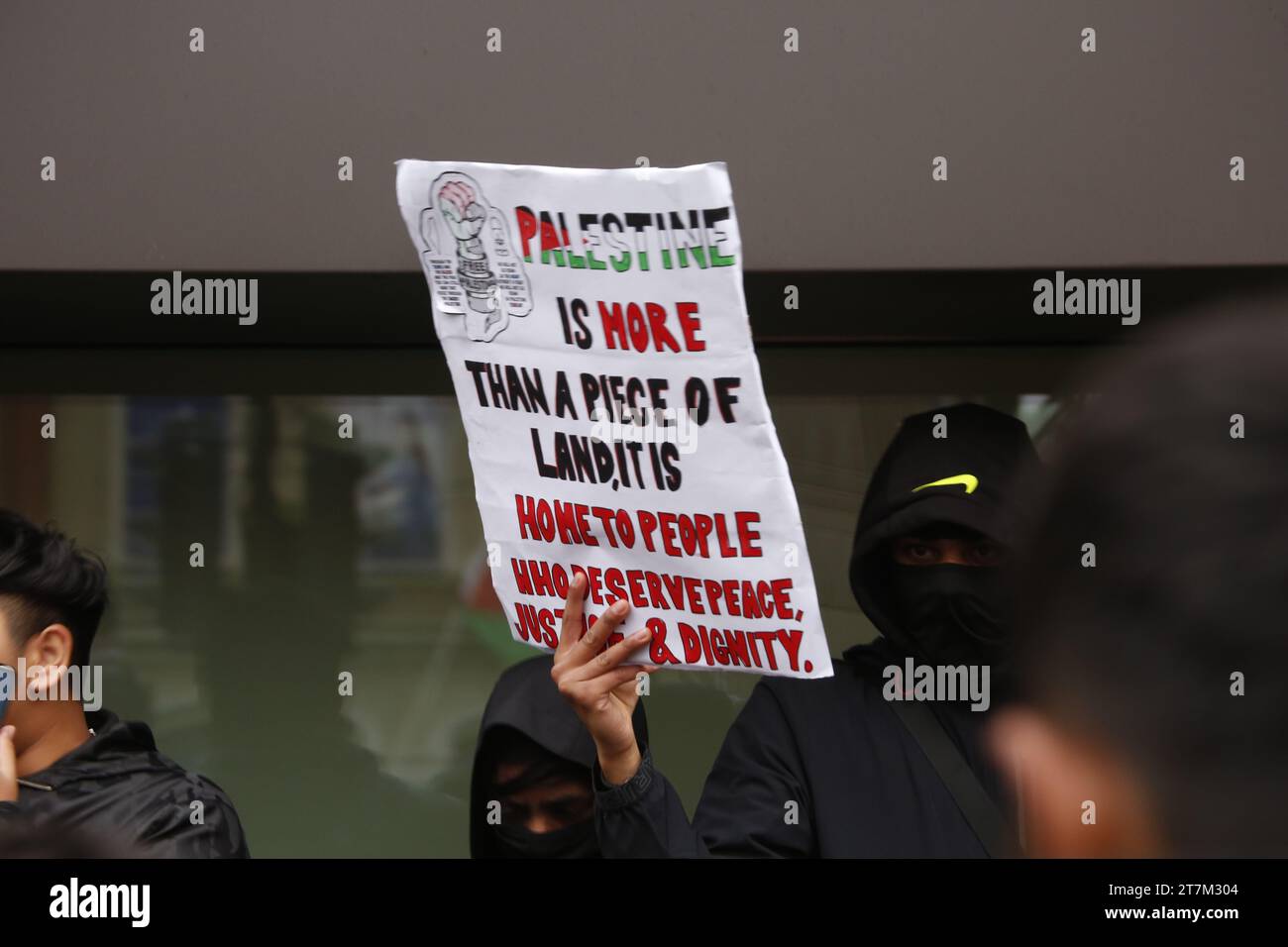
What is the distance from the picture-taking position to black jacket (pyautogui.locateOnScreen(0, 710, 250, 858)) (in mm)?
3014

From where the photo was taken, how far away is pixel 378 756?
171 inches

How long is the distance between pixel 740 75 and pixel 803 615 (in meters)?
1.81

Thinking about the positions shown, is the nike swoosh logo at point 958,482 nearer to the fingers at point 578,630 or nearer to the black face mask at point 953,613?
the black face mask at point 953,613

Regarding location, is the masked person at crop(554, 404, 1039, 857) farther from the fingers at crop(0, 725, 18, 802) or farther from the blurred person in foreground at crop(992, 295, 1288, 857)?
the blurred person in foreground at crop(992, 295, 1288, 857)

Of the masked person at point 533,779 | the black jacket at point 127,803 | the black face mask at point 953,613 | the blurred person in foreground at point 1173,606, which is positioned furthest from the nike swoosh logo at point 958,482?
the blurred person in foreground at point 1173,606

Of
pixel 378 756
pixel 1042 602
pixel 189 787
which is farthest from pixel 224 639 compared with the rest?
pixel 1042 602

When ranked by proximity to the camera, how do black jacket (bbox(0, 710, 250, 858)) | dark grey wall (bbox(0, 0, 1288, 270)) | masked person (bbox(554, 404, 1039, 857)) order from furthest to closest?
1. dark grey wall (bbox(0, 0, 1288, 270))
2. black jacket (bbox(0, 710, 250, 858))
3. masked person (bbox(554, 404, 1039, 857))

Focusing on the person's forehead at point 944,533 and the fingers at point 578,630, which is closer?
the fingers at point 578,630

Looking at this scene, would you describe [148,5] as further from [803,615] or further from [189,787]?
[803,615]

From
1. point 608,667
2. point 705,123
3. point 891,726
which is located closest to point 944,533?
point 891,726

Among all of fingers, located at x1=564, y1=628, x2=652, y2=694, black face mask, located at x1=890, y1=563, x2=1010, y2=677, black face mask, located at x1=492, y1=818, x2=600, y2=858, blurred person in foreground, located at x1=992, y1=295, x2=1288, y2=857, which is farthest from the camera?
black face mask, located at x1=492, y1=818, x2=600, y2=858

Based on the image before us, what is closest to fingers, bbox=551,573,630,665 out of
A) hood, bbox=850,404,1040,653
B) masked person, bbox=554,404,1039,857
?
masked person, bbox=554,404,1039,857

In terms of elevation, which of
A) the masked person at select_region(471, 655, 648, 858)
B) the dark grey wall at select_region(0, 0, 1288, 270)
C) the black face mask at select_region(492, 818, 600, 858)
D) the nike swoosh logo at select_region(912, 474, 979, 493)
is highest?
the dark grey wall at select_region(0, 0, 1288, 270)

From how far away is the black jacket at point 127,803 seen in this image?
3014 millimetres
